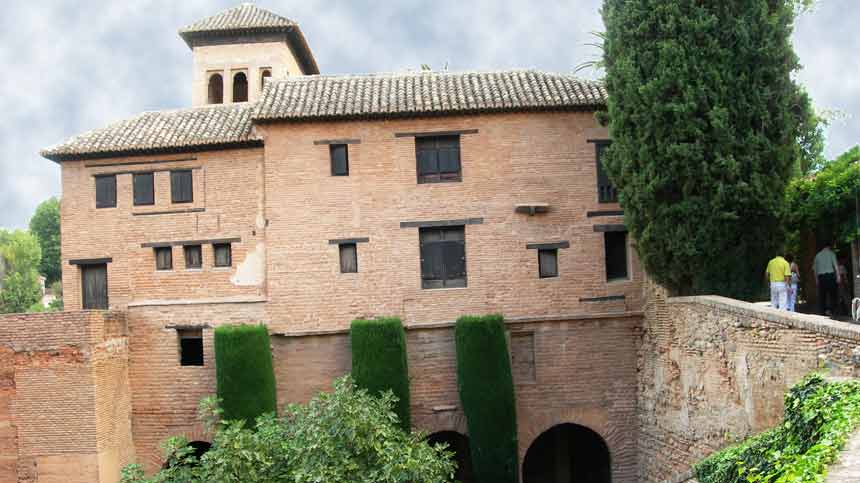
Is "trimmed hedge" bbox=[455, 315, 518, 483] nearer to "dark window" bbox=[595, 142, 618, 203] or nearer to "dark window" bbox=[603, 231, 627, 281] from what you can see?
"dark window" bbox=[603, 231, 627, 281]

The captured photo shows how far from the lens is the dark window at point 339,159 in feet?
54.9

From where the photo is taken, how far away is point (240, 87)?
28.8m

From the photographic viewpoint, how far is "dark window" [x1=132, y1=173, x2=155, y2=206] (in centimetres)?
1717

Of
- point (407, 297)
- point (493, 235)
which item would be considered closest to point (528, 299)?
point (493, 235)

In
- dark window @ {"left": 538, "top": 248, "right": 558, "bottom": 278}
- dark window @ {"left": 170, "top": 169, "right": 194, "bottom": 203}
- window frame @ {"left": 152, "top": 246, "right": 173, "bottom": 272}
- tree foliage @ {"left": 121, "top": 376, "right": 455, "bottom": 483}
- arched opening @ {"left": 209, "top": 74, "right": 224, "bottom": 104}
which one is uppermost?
arched opening @ {"left": 209, "top": 74, "right": 224, "bottom": 104}

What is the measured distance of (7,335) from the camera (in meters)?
15.4

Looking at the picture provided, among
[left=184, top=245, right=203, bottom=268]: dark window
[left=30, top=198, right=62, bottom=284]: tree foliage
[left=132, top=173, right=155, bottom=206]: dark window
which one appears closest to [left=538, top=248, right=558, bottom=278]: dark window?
[left=184, top=245, right=203, bottom=268]: dark window

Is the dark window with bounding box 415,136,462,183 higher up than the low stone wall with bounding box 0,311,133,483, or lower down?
higher up

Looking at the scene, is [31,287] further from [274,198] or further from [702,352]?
[702,352]

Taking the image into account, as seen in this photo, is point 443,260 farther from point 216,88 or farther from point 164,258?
point 216,88

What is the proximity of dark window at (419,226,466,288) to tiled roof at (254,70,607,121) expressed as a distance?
9.47 ft

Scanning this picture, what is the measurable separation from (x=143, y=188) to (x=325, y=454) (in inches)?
366

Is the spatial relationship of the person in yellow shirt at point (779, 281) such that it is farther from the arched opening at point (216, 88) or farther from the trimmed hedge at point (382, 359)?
the arched opening at point (216, 88)

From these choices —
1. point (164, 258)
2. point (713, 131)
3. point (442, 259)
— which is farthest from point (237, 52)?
point (713, 131)
